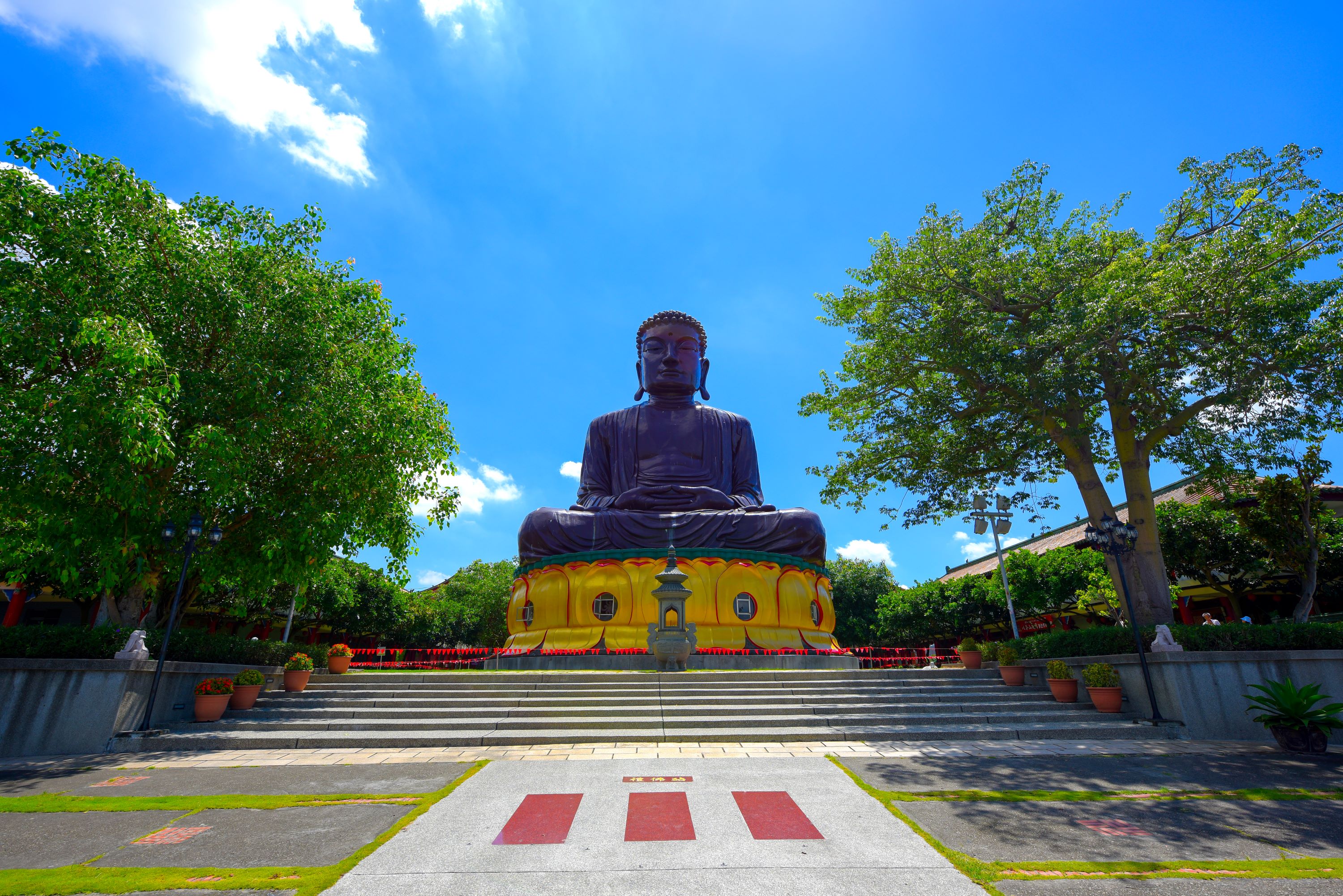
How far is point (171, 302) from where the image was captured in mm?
9742

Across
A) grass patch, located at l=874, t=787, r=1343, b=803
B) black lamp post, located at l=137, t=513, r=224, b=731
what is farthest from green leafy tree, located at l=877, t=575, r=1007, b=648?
black lamp post, located at l=137, t=513, r=224, b=731

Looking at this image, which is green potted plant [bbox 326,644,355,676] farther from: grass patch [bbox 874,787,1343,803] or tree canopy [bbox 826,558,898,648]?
tree canopy [bbox 826,558,898,648]

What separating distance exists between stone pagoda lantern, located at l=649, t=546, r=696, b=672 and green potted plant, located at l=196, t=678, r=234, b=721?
7.58 m

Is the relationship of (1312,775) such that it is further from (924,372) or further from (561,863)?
(924,372)

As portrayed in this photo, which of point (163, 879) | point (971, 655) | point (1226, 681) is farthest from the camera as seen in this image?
point (971, 655)

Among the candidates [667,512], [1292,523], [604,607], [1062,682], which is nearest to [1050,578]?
[1292,523]

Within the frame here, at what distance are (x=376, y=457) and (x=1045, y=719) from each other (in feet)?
37.0

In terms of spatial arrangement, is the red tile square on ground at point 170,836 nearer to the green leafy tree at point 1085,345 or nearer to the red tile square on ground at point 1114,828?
the red tile square on ground at point 1114,828

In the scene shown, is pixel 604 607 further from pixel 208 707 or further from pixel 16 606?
pixel 16 606

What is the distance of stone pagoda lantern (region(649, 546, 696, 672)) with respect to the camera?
14.1 metres

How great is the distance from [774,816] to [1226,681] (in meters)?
8.47

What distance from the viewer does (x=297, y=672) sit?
11992 mm

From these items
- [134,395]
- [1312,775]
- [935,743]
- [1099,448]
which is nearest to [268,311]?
[134,395]

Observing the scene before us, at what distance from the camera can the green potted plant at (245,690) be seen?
1091cm
